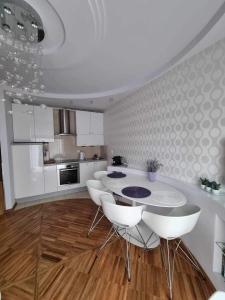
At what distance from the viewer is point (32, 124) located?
3.66 metres

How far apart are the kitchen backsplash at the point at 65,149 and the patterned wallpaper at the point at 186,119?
196 centimetres

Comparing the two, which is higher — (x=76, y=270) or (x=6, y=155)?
(x=6, y=155)

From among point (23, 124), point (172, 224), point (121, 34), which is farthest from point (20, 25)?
point (23, 124)

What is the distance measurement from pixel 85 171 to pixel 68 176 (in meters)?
0.49

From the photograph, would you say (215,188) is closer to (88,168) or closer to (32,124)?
(88,168)

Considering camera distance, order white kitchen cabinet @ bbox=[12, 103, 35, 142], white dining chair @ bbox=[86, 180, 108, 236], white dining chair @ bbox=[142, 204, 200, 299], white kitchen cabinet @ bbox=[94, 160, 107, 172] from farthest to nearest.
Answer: white kitchen cabinet @ bbox=[94, 160, 107, 172] → white kitchen cabinet @ bbox=[12, 103, 35, 142] → white dining chair @ bbox=[86, 180, 108, 236] → white dining chair @ bbox=[142, 204, 200, 299]

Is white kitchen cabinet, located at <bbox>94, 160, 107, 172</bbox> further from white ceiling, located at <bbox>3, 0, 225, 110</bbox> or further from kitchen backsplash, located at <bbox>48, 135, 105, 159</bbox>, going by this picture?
white ceiling, located at <bbox>3, 0, 225, 110</bbox>

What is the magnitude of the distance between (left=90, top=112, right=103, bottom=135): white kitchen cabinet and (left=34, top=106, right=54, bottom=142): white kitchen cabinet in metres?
Answer: 1.14

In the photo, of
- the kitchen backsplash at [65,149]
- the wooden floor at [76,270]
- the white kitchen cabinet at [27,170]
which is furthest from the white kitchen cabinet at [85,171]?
the wooden floor at [76,270]

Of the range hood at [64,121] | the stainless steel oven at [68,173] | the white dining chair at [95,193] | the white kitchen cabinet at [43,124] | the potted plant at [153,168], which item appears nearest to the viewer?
the white dining chair at [95,193]

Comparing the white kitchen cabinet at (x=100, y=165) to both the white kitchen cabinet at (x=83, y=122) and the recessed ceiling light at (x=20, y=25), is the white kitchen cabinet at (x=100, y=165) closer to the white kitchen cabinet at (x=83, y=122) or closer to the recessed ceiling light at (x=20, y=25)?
the white kitchen cabinet at (x=83, y=122)

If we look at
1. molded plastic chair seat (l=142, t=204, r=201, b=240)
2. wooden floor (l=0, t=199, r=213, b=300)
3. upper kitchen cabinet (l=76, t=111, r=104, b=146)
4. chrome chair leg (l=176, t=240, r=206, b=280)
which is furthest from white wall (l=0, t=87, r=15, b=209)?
chrome chair leg (l=176, t=240, r=206, b=280)

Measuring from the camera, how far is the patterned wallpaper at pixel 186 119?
170 centimetres

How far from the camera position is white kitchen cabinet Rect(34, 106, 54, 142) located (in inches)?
146
